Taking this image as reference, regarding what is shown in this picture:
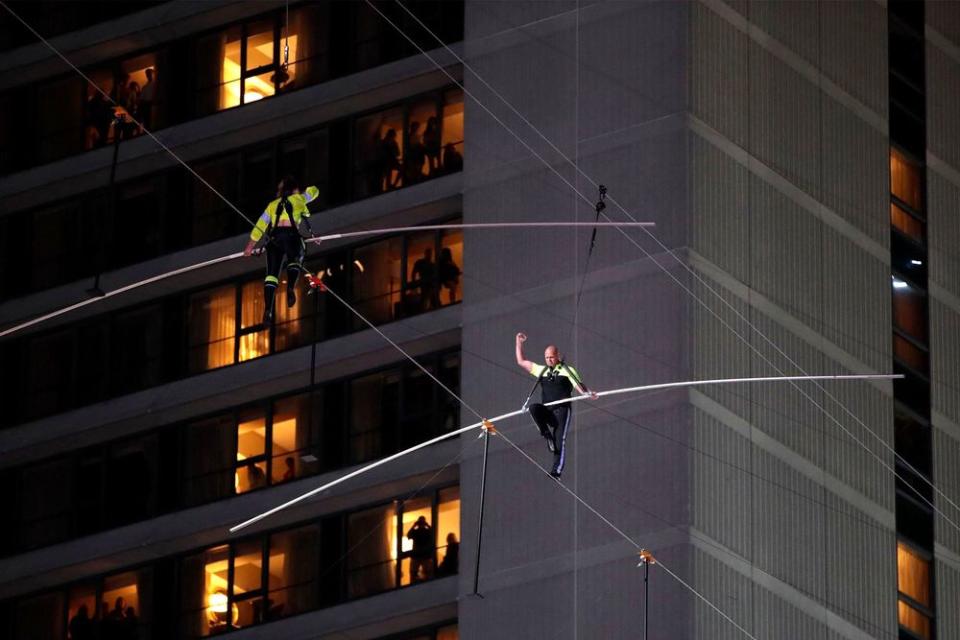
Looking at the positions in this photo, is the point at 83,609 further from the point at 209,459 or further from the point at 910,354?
the point at 910,354

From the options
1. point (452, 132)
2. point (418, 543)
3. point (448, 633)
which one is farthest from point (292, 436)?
point (452, 132)

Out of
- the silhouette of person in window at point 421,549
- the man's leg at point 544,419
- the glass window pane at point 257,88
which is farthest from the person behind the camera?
the glass window pane at point 257,88

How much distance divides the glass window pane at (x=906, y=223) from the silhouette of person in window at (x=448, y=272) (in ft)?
30.0

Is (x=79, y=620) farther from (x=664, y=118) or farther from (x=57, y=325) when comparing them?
(x=664, y=118)

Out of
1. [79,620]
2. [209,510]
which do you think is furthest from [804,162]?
[79,620]

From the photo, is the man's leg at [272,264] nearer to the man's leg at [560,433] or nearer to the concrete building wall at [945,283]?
the man's leg at [560,433]

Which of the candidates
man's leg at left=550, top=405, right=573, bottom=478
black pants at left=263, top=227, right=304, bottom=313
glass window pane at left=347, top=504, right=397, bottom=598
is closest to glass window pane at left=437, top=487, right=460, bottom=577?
glass window pane at left=347, top=504, right=397, bottom=598

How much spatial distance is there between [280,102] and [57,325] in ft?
22.6

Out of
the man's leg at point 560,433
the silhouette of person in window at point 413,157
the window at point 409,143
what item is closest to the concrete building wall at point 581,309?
the window at point 409,143

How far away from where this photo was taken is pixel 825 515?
53438 millimetres

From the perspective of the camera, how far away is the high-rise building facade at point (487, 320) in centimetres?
5175

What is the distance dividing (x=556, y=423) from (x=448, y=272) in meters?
10.8

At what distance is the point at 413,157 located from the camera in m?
57.5

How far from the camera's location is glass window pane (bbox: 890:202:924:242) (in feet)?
191
